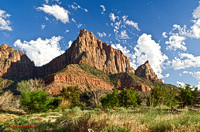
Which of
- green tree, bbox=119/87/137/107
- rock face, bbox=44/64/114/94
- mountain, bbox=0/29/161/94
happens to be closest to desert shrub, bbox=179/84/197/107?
green tree, bbox=119/87/137/107

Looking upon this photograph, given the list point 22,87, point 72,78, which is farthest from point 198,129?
point 72,78

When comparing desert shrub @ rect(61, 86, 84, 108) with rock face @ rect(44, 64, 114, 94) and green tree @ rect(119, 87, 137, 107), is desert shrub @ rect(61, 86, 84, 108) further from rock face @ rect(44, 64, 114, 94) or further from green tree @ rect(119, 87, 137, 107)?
rock face @ rect(44, 64, 114, 94)

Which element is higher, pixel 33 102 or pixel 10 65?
pixel 10 65

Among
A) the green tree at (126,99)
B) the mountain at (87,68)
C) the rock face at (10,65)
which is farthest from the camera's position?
the rock face at (10,65)

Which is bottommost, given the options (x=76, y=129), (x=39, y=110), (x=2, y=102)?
(x=39, y=110)

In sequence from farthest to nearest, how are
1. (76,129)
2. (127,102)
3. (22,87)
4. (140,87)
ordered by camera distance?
(140,87) → (22,87) → (127,102) → (76,129)

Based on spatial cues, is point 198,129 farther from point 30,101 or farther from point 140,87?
point 140,87

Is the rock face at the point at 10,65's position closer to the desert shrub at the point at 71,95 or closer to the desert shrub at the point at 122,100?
the desert shrub at the point at 71,95

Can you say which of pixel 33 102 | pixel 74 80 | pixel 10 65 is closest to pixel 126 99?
pixel 33 102

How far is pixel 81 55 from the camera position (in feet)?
551

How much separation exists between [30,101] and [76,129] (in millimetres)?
21581

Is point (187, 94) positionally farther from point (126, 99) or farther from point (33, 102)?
point (33, 102)

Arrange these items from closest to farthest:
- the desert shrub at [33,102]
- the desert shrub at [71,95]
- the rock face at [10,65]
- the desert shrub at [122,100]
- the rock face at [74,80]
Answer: the desert shrub at [33,102]
the desert shrub at [122,100]
the desert shrub at [71,95]
the rock face at [74,80]
the rock face at [10,65]

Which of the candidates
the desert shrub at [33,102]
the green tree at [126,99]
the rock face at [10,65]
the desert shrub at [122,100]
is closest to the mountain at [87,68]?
the rock face at [10,65]
